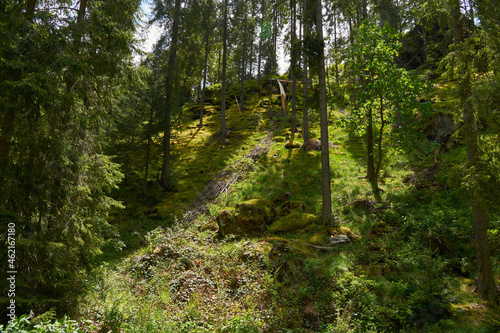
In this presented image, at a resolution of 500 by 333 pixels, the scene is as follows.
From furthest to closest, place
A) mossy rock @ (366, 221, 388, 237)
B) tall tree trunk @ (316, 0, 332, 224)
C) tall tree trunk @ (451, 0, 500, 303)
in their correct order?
tall tree trunk @ (316, 0, 332, 224)
mossy rock @ (366, 221, 388, 237)
tall tree trunk @ (451, 0, 500, 303)

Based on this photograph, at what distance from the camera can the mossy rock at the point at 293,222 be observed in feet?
35.1

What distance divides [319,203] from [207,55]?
24935mm

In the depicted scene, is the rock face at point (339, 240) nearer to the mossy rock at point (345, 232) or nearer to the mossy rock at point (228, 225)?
the mossy rock at point (345, 232)

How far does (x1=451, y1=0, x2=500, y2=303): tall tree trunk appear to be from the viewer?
19.9ft

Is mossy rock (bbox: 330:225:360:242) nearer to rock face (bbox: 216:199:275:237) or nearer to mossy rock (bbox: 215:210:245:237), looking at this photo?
rock face (bbox: 216:199:275:237)

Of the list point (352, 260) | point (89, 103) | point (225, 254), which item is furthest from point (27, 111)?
point (352, 260)

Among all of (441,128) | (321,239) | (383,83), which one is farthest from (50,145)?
(441,128)

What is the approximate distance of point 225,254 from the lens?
29.3 feet

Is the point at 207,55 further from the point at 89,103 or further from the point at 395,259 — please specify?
the point at 395,259

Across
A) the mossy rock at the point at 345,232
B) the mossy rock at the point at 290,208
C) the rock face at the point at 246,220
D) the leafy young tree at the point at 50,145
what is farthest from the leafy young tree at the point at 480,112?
the leafy young tree at the point at 50,145

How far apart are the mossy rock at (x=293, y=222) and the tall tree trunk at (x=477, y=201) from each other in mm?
5357

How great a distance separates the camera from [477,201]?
593cm

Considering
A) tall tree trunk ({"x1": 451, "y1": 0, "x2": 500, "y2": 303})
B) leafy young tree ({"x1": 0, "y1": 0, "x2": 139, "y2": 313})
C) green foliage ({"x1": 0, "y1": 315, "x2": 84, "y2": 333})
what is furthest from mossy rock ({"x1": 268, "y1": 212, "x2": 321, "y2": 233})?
green foliage ({"x1": 0, "y1": 315, "x2": 84, "y2": 333})

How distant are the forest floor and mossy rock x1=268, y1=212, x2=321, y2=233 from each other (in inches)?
2.8
